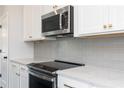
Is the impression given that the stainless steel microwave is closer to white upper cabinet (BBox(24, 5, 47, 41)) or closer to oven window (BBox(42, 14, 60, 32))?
oven window (BBox(42, 14, 60, 32))

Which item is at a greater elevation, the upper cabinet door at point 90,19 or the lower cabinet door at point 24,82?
the upper cabinet door at point 90,19

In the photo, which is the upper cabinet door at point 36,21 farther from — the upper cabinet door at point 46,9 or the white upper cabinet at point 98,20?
the white upper cabinet at point 98,20

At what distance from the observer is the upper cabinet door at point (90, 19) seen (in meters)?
1.53

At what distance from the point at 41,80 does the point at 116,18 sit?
130 centimetres

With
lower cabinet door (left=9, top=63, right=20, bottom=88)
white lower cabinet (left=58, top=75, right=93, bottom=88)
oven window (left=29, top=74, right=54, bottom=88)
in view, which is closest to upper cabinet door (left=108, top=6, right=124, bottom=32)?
white lower cabinet (left=58, top=75, right=93, bottom=88)

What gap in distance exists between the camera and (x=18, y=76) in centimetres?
299

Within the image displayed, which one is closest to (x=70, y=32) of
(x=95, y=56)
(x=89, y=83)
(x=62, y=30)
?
(x=62, y=30)

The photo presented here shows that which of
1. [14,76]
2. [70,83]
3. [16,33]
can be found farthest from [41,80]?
[16,33]

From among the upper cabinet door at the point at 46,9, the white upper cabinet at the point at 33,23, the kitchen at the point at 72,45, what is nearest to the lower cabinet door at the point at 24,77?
the kitchen at the point at 72,45

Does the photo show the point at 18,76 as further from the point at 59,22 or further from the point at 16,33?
the point at 59,22

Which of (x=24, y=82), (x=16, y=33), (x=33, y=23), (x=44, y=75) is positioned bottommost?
(x=24, y=82)

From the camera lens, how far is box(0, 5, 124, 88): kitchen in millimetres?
1471

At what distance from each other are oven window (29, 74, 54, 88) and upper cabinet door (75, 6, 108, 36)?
733mm
